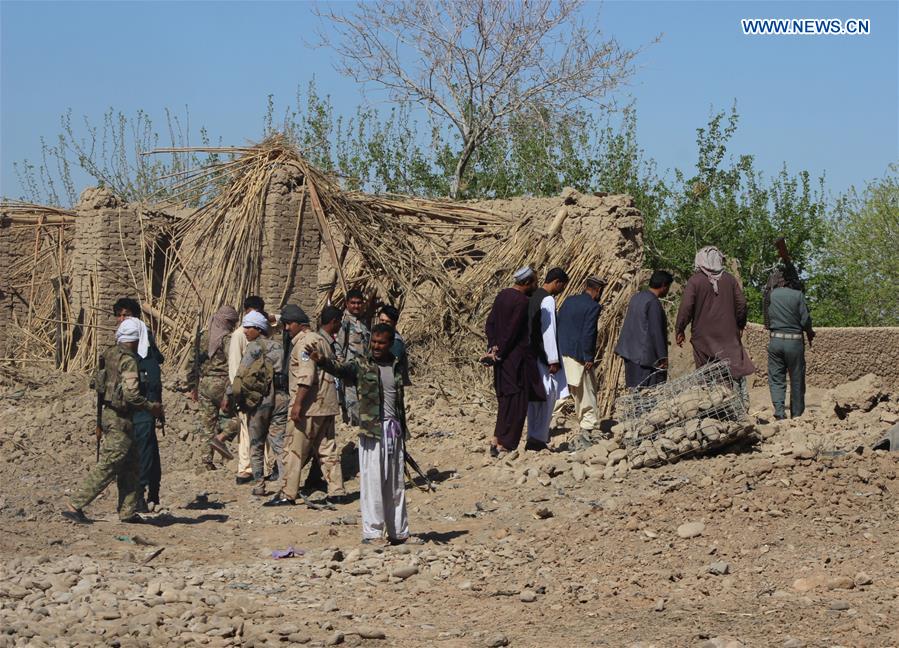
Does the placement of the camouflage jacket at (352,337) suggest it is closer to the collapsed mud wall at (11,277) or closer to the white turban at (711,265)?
the white turban at (711,265)

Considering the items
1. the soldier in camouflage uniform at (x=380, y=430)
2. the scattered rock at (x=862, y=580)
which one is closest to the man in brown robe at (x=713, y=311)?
the soldier in camouflage uniform at (x=380, y=430)

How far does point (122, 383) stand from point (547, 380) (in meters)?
3.48

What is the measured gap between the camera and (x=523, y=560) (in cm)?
752

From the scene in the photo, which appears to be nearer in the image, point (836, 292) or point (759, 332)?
point (759, 332)

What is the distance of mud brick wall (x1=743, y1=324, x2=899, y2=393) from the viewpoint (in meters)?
15.0

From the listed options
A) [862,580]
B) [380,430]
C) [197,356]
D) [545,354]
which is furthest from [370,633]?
[197,356]

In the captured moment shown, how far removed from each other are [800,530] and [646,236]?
47.2 feet

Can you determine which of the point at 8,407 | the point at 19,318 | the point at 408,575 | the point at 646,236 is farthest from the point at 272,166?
the point at 646,236

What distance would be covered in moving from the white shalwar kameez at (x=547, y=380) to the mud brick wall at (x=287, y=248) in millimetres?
3160

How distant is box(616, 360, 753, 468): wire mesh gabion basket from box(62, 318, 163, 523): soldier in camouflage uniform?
346cm

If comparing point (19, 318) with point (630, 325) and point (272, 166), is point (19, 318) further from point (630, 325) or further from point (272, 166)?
point (630, 325)

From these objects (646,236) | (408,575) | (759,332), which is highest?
(646,236)

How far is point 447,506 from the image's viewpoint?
364 inches

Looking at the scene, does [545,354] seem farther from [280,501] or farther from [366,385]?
[366,385]
